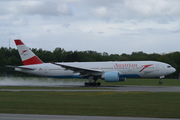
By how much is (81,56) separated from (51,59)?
16329mm

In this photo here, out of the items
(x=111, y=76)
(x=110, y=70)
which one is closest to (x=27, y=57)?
(x=110, y=70)

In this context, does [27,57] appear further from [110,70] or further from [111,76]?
[111,76]

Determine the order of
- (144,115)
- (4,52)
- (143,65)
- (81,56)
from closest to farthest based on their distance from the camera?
(144,115)
(143,65)
(4,52)
(81,56)

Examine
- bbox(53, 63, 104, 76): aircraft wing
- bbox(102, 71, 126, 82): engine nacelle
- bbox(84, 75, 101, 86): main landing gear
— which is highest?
bbox(53, 63, 104, 76): aircraft wing

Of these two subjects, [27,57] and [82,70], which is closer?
[82,70]

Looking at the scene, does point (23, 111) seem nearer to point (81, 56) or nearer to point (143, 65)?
point (143, 65)

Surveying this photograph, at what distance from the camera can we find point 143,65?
135 ft

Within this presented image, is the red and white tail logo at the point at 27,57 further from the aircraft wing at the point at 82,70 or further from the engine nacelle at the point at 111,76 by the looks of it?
the engine nacelle at the point at 111,76

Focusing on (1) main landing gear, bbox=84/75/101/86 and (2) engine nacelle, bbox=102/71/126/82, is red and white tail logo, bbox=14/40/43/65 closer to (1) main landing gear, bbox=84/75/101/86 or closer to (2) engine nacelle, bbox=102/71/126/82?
(1) main landing gear, bbox=84/75/101/86

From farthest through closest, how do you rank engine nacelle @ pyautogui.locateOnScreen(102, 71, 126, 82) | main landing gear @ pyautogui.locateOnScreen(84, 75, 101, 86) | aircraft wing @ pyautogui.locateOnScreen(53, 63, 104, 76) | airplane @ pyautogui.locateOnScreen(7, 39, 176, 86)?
main landing gear @ pyautogui.locateOnScreen(84, 75, 101, 86), airplane @ pyautogui.locateOnScreen(7, 39, 176, 86), aircraft wing @ pyautogui.locateOnScreen(53, 63, 104, 76), engine nacelle @ pyautogui.locateOnScreen(102, 71, 126, 82)

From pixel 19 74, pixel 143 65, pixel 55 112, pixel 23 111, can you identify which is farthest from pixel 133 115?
pixel 19 74

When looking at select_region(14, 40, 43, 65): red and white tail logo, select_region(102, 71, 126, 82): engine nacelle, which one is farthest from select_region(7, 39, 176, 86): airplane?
select_region(14, 40, 43, 65): red and white tail logo

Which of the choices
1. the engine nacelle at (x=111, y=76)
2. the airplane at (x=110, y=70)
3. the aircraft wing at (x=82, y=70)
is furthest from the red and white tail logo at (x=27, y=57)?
the engine nacelle at (x=111, y=76)

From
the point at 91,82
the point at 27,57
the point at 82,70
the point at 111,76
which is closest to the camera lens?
the point at 111,76
